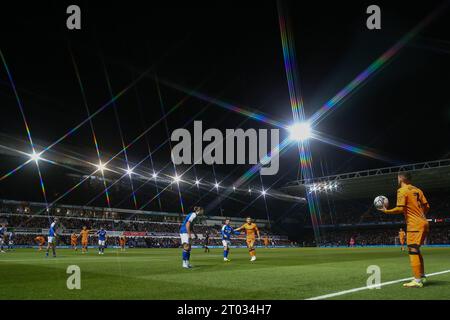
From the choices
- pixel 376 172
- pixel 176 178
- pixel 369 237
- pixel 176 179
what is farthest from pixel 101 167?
pixel 369 237

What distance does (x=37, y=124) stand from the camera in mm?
41031

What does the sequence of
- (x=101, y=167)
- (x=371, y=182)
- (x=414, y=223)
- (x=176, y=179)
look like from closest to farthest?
(x=414, y=223), (x=101, y=167), (x=176, y=179), (x=371, y=182)

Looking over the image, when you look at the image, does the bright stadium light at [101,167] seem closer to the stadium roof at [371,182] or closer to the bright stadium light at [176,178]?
the bright stadium light at [176,178]

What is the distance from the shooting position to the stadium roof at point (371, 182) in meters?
57.9

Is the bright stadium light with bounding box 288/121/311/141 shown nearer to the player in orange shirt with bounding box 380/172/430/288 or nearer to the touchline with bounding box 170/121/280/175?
the touchline with bounding box 170/121/280/175

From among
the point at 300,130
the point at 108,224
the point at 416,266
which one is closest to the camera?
the point at 416,266

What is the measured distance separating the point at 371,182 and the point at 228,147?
1148 inches

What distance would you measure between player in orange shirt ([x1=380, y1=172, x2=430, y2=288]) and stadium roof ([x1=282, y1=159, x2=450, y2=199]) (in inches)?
1934

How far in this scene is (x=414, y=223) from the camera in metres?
7.93

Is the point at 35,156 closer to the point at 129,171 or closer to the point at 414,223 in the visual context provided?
the point at 129,171

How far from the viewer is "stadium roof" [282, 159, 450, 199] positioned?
57.9 meters

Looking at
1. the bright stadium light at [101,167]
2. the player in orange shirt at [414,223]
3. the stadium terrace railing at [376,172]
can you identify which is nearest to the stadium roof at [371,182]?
the stadium terrace railing at [376,172]

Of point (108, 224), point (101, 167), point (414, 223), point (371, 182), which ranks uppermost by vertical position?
point (101, 167)

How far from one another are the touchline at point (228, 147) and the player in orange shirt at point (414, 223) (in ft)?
112
